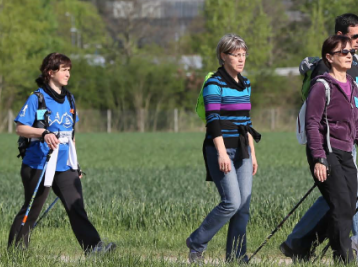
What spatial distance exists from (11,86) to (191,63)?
15146 mm

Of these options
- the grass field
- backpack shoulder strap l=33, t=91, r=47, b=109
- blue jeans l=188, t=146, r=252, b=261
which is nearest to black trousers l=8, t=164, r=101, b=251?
the grass field

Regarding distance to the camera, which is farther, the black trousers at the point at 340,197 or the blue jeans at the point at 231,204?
the blue jeans at the point at 231,204

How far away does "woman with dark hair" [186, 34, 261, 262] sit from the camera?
5.90 meters

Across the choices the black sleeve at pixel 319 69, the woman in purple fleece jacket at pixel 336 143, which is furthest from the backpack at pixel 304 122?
the black sleeve at pixel 319 69

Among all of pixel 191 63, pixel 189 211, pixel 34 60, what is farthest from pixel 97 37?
pixel 189 211

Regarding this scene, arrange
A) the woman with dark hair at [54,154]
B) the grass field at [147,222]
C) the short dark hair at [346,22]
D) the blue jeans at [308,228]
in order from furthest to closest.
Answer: the woman with dark hair at [54,154] < the short dark hair at [346,22] < the blue jeans at [308,228] < the grass field at [147,222]

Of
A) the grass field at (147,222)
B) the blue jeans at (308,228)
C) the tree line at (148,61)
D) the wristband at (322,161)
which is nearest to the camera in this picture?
the wristband at (322,161)

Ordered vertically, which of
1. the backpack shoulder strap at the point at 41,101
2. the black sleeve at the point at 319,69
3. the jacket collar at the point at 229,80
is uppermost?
the black sleeve at the point at 319,69

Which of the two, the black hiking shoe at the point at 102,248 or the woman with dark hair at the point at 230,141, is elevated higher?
the woman with dark hair at the point at 230,141

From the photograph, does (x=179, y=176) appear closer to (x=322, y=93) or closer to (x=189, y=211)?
(x=189, y=211)

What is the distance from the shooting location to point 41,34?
5622 centimetres

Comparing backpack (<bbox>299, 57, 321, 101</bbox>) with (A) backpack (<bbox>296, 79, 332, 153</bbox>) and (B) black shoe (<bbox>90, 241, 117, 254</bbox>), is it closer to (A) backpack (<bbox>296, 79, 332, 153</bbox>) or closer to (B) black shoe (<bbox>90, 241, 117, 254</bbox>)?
(A) backpack (<bbox>296, 79, 332, 153</bbox>)

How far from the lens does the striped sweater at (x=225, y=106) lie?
5891 millimetres

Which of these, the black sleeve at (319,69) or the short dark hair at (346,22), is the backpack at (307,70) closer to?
the black sleeve at (319,69)
